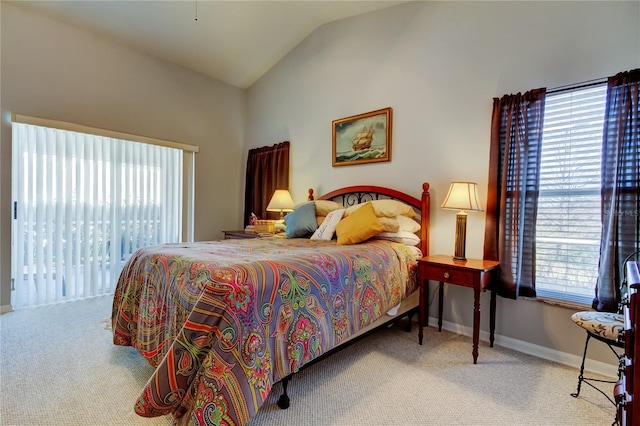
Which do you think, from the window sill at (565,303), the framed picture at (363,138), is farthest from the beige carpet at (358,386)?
the framed picture at (363,138)

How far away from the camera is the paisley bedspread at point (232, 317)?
4.15ft

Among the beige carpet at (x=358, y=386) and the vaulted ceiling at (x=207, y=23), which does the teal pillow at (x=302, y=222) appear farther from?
the vaulted ceiling at (x=207, y=23)

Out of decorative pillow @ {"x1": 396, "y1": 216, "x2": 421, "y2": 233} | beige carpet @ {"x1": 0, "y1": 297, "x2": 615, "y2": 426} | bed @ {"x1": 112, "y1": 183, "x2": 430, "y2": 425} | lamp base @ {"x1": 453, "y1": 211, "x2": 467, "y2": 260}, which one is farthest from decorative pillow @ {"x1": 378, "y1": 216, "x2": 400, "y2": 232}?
beige carpet @ {"x1": 0, "y1": 297, "x2": 615, "y2": 426}

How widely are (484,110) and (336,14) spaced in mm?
2085

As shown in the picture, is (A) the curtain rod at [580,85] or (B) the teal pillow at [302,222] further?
(B) the teal pillow at [302,222]

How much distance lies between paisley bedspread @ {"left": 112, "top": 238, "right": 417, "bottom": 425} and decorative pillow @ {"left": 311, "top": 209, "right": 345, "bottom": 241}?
0.64 m

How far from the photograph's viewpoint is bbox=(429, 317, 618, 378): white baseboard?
6.65ft

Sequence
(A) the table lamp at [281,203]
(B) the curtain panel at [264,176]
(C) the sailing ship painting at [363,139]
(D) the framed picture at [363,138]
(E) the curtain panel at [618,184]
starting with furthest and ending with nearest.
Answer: (B) the curtain panel at [264,176], (A) the table lamp at [281,203], (C) the sailing ship painting at [363,139], (D) the framed picture at [363,138], (E) the curtain panel at [618,184]

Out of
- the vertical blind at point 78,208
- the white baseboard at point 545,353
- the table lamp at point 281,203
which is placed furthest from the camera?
the table lamp at point 281,203

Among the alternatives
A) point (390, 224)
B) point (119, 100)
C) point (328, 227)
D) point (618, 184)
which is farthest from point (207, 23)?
point (618, 184)

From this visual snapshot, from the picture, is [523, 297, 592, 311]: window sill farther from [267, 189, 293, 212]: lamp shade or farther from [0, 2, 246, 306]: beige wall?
[0, 2, 246, 306]: beige wall

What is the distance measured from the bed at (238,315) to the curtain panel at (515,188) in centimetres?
78

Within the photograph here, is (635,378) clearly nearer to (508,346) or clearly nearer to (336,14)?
(508,346)

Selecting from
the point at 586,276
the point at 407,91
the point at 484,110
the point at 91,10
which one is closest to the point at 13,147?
the point at 91,10
